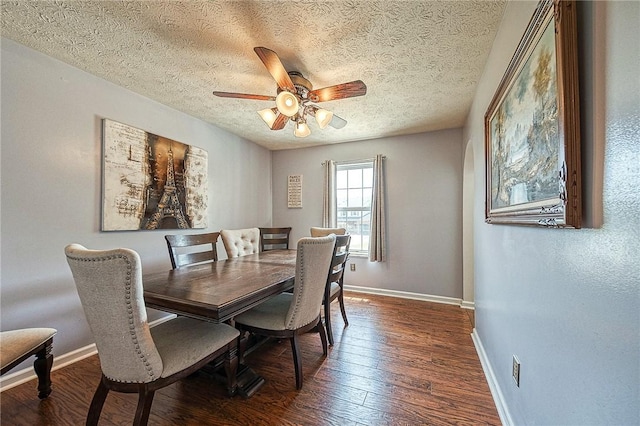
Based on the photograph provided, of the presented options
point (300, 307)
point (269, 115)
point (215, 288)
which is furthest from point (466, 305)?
point (269, 115)

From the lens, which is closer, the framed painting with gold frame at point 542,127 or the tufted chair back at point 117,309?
the framed painting with gold frame at point 542,127

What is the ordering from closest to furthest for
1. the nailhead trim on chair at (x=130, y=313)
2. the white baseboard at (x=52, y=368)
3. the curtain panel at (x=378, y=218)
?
the nailhead trim on chair at (x=130, y=313) < the white baseboard at (x=52, y=368) < the curtain panel at (x=378, y=218)

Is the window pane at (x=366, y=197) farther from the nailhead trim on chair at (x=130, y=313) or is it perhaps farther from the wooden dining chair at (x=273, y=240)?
the nailhead trim on chair at (x=130, y=313)

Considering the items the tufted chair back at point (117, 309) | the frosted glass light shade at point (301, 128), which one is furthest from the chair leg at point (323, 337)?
the frosted glass light shade at point (301, 128)

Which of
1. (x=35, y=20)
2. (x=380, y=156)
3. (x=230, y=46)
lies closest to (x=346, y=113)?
(x=380, y=156)

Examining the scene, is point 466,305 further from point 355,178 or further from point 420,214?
point 355,178

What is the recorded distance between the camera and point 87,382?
5.84ft

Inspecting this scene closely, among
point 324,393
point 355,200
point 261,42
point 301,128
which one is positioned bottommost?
point 324,393

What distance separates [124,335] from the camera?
1098 millimetres

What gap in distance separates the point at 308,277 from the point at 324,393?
783 millimetres

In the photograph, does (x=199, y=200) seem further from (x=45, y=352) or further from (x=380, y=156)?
(x=380, y=156)

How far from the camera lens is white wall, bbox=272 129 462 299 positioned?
3387 mm

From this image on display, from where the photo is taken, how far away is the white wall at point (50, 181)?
1.75m

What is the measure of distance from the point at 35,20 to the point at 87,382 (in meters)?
2.43
